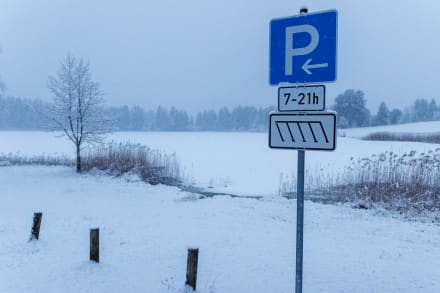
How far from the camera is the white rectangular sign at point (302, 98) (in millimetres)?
3305

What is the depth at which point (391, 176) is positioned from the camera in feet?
39.7

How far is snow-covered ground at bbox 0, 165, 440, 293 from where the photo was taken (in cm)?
529

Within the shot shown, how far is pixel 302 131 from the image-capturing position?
3.38 meters

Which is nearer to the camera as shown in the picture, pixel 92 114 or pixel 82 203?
pixel 82 203

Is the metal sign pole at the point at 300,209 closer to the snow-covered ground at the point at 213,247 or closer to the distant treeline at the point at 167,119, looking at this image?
the snow-covered ground at the point at 213,247

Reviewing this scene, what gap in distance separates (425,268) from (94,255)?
5414mm

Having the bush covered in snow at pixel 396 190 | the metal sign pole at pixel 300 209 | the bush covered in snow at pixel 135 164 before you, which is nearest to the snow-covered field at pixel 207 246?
the bush covered in snow at pixel 396 190

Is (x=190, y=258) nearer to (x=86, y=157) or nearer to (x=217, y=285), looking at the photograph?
(x=217, y=285)

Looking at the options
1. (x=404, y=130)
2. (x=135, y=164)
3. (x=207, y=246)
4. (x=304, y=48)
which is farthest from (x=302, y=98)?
(x=404, y=130)

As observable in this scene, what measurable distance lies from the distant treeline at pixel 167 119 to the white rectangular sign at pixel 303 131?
10341cm

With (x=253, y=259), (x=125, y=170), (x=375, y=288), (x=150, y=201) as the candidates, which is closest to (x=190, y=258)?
(x=253, y=259)

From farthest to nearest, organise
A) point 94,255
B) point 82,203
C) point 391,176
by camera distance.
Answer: point 391,176
point 82,203
point 94,255

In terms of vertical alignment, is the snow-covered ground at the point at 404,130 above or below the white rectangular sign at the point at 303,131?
above

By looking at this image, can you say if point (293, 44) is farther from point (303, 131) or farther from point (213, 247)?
point (213, 247)
